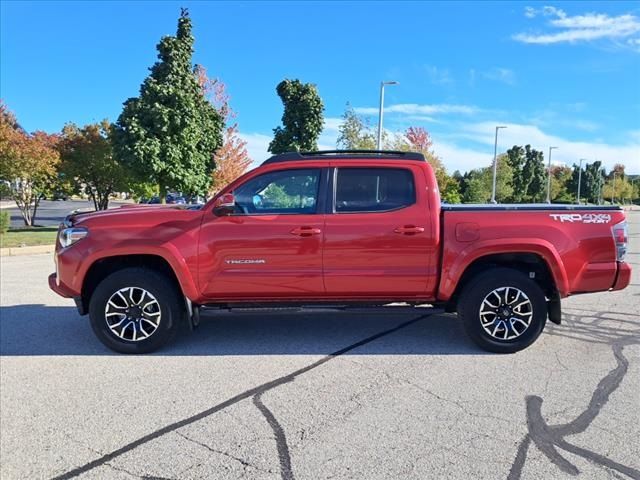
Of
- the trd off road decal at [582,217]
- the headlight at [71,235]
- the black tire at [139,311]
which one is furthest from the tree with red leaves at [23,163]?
the trd off road decal at [582,217]

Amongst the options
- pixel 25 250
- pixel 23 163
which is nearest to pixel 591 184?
→ pixel 23 163

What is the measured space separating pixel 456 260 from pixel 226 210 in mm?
2246

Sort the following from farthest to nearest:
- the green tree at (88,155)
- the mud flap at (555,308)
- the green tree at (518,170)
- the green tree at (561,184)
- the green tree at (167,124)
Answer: the green tree at (561,184) < the green tree at (518,170) < the green tree at (88,155) < the green tree at (167,124) < the mud flap at (555,308)

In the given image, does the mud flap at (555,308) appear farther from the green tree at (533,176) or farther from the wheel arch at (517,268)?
the green tree at (533,176)

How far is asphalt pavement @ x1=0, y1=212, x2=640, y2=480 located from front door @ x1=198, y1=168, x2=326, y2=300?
657 mm

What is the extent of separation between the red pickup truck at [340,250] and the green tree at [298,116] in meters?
18.3

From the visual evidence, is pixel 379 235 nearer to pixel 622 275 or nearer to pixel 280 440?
pixel 280 440

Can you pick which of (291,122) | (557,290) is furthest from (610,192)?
(557,290)

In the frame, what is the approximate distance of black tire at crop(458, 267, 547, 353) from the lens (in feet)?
15.2

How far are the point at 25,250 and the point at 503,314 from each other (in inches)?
515

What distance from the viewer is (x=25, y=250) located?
1327cm

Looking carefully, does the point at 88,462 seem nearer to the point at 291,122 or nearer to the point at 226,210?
the point at 226,210

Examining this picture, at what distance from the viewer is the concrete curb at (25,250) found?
12781 mm

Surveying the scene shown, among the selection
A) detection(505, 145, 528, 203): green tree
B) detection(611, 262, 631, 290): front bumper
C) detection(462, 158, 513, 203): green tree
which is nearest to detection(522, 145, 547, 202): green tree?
detection(505, 145, 528, 203): green tree
